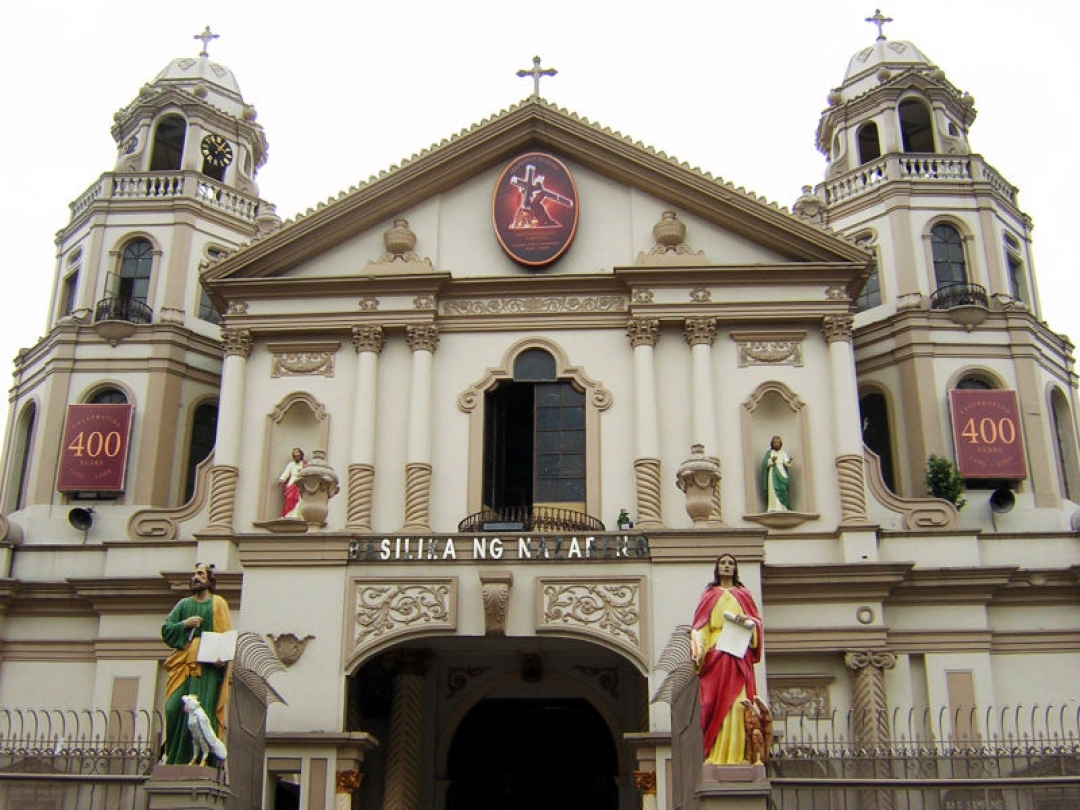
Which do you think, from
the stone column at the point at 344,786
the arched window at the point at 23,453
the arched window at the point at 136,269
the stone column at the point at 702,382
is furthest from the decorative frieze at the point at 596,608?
the arched window at the point at 136,269

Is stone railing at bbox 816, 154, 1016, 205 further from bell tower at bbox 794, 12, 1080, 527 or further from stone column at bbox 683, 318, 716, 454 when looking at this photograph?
stone column at bbox 683, 318, 716, 454

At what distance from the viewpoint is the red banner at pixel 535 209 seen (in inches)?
994

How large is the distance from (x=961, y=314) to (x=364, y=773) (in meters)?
16.6

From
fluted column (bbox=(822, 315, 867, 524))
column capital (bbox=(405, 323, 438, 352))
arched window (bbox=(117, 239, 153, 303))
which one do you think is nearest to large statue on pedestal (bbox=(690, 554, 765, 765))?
fluted column (bbox=(822, 315, 867, 524))

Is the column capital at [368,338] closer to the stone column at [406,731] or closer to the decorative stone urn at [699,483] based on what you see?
the stone column at [406,731]

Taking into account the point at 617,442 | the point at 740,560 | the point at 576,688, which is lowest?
the point at 576,688

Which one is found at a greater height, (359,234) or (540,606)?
(359,234)

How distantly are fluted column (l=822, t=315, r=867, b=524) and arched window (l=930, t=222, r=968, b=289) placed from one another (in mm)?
5879

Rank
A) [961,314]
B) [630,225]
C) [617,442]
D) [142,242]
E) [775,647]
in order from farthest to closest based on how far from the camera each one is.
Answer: [142,242] < [961,314] < [630,225] < [617,442] < [775,647]

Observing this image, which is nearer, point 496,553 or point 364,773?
point 496,553

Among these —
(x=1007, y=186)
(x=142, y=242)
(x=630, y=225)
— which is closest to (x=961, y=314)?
(x=1007, y=186)

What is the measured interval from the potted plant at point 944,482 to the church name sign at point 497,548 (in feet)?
28.6

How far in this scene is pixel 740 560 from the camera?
19391mm

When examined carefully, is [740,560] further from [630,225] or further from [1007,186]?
[1007,186]
